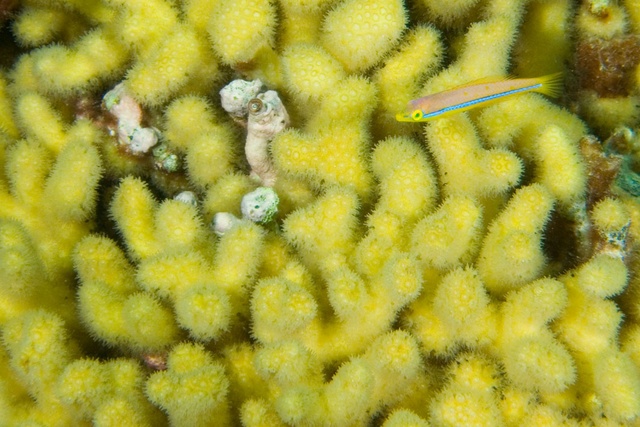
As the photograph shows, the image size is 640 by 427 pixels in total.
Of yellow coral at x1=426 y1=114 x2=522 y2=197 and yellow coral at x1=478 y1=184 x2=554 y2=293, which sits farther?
yellow coral at x1=426 y1=114 x2=522 y2=197

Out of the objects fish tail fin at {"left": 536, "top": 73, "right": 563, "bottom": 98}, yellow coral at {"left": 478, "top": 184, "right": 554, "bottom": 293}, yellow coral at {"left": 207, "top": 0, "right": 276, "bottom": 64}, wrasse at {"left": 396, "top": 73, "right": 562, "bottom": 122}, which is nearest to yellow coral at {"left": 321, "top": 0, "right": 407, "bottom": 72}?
yellow coral at {"left": 207, "top": 0, "right": 276, "bottom": 64}

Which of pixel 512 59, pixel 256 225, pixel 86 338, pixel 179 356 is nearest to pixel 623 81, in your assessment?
pixel 512 59

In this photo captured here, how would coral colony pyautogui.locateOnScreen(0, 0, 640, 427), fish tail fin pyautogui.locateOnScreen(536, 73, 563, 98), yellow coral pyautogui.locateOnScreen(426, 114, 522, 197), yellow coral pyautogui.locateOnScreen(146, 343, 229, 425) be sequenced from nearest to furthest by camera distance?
1. yellow coral pyautogui.locateOnScreen(146, 343, 229, 425)
2. coral colony pyautogui.locateOnScreen(0, 0, 640, 427)
3. yellow coral pyautogui.locateOnScreen(426, 114, 522, 197)
4. fish tail fin pyautogui.locateOnScreen(536, 73, 563, 98)

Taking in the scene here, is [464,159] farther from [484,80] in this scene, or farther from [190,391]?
[190,391]

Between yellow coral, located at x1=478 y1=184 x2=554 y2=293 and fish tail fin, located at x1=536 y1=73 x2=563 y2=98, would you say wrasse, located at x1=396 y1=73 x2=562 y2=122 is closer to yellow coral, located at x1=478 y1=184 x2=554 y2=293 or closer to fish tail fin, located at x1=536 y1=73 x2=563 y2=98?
fish tail fin, located at x1=536 y1=73 x2=563 y2=98

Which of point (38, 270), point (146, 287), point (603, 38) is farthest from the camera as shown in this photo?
point (603, 38)

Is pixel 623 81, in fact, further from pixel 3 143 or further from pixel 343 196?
pixel 3 143

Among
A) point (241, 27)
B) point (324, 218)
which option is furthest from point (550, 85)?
point (241, 27)
